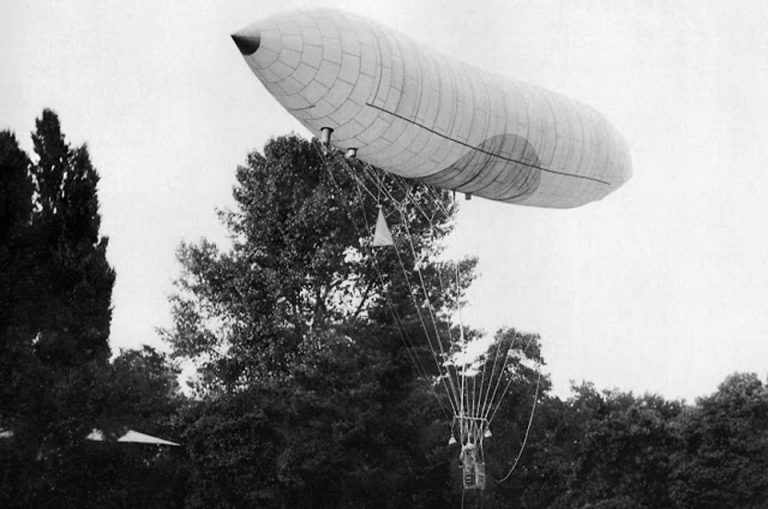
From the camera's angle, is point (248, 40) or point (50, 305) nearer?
point (248, 40)

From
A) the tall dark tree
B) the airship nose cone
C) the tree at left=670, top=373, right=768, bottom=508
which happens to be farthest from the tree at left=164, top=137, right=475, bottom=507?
the airship nose cone

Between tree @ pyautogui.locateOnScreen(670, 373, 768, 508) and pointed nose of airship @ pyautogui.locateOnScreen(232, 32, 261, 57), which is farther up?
pointed nose of airship @ pyautogui.locateOnScreen(232, 32, 261, 57)

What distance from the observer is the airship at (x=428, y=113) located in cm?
945

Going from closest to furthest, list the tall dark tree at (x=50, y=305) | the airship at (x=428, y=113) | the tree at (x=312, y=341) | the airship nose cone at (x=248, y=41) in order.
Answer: the airship nose cone at (x=248, y=41) < the airship at (x=428, y=113) < the tall dark tree at (x=50, y=305) < the tree at (x=312, y=341)

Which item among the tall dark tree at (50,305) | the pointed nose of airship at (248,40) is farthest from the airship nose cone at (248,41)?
the tall dark tree at (50,305)

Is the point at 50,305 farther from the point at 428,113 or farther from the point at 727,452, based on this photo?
A: the point at 727,452

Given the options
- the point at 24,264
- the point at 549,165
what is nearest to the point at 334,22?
the point at 549,165

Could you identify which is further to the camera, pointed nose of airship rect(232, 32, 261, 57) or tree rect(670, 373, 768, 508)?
tree rect(670, 373, 768, 508)

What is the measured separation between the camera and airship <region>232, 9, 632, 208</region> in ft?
31.0

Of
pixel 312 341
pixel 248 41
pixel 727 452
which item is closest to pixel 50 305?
pixel 312 341

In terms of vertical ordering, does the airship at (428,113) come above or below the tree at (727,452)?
above

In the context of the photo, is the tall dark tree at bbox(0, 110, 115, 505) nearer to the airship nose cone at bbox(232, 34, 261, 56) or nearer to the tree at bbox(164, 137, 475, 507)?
the tree at bbox(164, 137, 475, 507)

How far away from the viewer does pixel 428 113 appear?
10539 millimetres

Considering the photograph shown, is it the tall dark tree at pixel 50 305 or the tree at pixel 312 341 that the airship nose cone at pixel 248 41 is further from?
the tree at pixel 312 341
